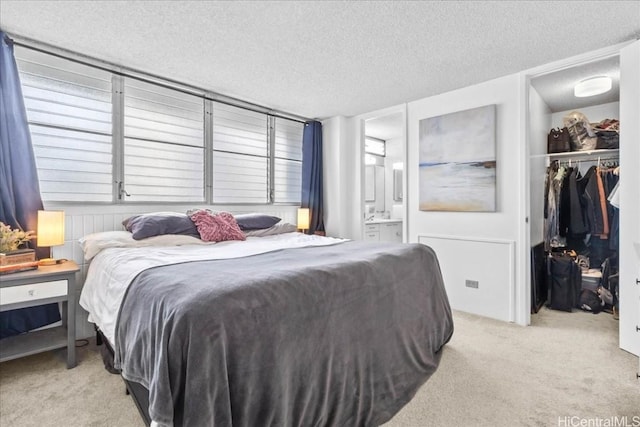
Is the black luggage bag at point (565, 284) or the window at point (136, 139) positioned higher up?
the window at point (136, 139)

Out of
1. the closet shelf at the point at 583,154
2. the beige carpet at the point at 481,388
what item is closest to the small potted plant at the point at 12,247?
the beige carpet at the point at 481,388

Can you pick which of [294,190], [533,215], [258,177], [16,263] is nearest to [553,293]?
[533,215]

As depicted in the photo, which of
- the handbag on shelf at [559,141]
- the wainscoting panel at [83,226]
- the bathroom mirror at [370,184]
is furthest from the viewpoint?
the bathroom mirror at [370,184]

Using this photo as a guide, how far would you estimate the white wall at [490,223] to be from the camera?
121 inches

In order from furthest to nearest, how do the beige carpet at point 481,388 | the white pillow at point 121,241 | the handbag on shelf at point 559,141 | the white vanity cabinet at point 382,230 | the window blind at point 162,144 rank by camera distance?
the white vanity cabinet at point 382,230 < the handbag on shelf at point 559,141 < the window blind at point 162,144 < the white pillow at point 121,241 < the beige carpet at point 481,388

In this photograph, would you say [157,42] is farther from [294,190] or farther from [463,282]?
[463,282]

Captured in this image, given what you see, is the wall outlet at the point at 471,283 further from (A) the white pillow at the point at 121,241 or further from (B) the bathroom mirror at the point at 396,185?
(B) the bathroom mirror at the point at 396,185

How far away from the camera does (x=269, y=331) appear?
128cm

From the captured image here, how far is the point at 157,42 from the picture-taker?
2.42 m

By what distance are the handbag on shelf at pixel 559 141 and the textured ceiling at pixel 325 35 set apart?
1.13m

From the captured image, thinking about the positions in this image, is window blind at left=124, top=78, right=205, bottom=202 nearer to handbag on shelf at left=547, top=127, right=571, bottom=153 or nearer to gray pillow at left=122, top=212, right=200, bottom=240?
gray pillow at left=122, top=212, right=200, bottom=240

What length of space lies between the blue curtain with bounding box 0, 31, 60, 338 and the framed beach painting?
3532mm

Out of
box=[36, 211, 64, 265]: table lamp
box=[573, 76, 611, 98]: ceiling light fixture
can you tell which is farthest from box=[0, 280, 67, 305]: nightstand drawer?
box=[573, 76, 611, 98]: ceiling light fixture

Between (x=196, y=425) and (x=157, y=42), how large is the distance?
2537 mm
